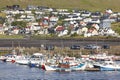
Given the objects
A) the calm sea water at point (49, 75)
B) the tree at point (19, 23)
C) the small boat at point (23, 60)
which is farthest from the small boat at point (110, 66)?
the tree at point (19, 23)

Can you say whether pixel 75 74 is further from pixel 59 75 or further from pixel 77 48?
pixel 77 48

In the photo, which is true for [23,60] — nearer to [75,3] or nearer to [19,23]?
[19,23]

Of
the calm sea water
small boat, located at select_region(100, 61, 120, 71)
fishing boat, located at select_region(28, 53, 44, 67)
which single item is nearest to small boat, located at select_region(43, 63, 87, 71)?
the calm sea water

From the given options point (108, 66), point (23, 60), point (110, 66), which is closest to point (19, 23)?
point (23, 60)

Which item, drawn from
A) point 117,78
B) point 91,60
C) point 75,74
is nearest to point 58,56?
point 91,60

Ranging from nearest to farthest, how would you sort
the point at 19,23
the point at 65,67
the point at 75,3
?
the point at 65,67
the point at 19,23
the point at 75,3

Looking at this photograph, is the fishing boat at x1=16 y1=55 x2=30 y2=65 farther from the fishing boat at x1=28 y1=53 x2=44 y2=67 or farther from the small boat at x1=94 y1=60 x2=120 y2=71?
the small boat at x1=94 y1=60 x2=120 y2=71
